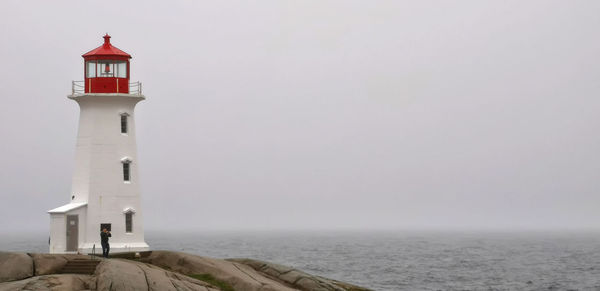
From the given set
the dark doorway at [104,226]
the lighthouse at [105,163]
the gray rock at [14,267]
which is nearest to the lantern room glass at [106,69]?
the lighthouse at [105,163]

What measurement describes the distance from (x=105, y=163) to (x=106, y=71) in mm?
4707

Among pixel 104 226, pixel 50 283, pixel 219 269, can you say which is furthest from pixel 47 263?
pixel 104 226

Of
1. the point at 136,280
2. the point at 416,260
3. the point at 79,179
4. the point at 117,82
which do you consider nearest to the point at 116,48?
the point at 117,82

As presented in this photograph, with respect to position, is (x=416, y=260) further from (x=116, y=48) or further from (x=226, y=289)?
(x=226, y=289)

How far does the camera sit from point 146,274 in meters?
29.2

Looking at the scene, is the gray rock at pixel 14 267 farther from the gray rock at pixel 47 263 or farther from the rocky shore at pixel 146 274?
the gray rock at pixel 47 263

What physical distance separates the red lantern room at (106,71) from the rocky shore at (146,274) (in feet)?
31.2

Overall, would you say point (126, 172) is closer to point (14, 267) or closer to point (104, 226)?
point (104, 226)

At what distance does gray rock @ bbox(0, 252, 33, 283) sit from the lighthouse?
32.4ft

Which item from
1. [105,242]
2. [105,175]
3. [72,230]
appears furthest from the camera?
[105,175]

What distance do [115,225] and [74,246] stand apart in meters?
2.17

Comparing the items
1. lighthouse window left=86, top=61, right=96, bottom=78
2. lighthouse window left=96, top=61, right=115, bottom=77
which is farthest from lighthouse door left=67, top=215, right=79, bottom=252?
lighthouse window left=96, top=61, right=115, bottom=77

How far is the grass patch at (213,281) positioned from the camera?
31.6 metres

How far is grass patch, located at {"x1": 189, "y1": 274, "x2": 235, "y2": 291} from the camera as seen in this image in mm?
31578
